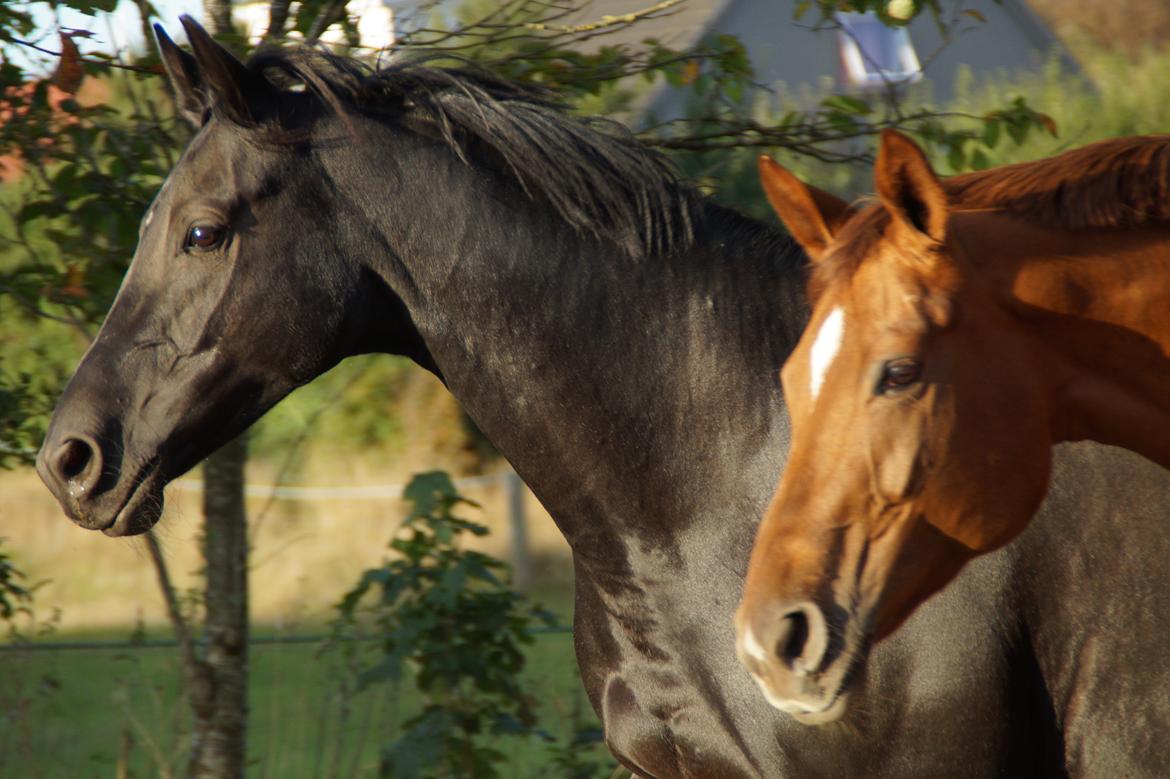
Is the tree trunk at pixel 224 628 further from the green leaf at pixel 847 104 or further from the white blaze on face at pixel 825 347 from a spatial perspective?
the white blaze on face at pixel 825 347

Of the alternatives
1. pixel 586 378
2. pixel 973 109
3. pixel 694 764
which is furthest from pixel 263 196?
pixel 973 109

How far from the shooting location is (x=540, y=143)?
9.09 ft

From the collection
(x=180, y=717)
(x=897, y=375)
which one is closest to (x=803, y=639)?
(x=897, y=375)

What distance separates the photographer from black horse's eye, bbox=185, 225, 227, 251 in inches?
107

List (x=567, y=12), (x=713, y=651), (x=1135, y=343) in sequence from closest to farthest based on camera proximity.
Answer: (x=1135, y=343) → (x=713, y=651) → (x=567, y=12)

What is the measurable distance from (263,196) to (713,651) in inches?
52.6

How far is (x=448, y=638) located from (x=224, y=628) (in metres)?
0.73

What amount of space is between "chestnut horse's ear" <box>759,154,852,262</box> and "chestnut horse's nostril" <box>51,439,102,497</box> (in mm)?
1492

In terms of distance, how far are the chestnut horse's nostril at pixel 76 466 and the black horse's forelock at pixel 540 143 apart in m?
0.89

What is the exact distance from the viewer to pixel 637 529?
9.07 feet

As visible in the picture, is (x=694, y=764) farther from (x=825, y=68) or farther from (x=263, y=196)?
(x=825, y=68)

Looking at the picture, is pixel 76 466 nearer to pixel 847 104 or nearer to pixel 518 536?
pixel 847 104

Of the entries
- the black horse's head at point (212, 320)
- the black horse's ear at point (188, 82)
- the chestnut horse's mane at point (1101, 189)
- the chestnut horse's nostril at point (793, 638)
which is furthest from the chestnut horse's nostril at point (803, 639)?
the black horse's ear at point (188, 82)

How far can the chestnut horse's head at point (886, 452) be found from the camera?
1.90 metres
